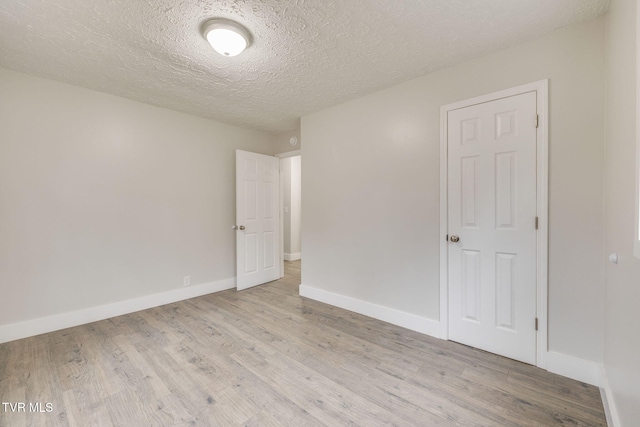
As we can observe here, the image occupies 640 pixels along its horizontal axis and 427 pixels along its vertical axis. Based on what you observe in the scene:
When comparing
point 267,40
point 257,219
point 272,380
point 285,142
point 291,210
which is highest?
point 267,40

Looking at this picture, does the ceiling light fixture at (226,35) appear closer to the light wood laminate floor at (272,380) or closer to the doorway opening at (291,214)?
the light wood laminate floor at (272,380)

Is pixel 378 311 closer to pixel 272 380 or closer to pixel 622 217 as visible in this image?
pixel 272 380

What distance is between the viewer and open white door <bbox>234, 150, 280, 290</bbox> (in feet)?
12.8

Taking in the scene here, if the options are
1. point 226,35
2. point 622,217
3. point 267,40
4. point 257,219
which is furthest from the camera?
point 257,219

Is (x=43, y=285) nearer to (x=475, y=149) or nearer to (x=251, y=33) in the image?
(x=251, y=33)

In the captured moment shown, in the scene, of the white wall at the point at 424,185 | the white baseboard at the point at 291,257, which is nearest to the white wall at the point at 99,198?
the white wall at the point at 424,185

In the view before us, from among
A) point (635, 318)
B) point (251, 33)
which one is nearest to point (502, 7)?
point (251, 33)

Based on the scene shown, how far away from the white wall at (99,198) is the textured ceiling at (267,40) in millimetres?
359

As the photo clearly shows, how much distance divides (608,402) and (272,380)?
6.66 feet

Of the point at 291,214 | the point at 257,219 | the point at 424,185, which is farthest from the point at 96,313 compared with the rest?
the point at 291,214

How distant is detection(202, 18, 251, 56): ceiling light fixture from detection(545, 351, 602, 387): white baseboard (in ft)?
10.5

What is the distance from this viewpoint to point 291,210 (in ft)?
20.4

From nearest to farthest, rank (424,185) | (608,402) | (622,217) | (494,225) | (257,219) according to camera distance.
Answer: (622,217) < (608,402) < (494,225) < (424,185) < (257,219)

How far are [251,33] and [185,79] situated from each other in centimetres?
107
